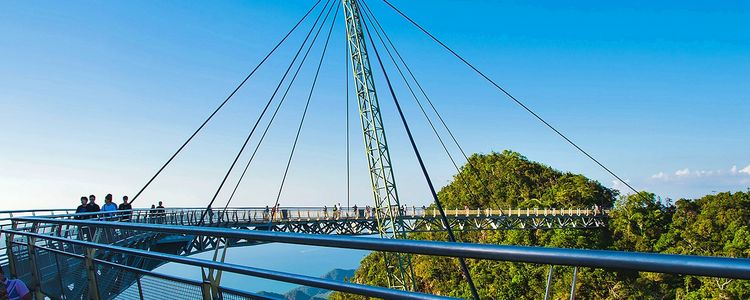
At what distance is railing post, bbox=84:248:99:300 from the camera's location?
377cm

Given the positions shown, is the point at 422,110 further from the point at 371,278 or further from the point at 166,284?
the point at 371,278

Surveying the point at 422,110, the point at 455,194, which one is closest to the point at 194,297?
the point at 422,110

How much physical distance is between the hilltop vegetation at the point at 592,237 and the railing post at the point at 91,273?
92.6ft

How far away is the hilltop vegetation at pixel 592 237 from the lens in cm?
3991

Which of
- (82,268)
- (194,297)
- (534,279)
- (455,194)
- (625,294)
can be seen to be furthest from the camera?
(455,194)

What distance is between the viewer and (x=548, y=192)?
6141 cm

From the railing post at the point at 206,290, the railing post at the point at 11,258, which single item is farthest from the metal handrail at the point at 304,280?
the railing post at the point at 11,258

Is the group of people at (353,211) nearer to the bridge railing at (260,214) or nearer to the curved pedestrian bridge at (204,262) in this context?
the bridge railing at (260,214)

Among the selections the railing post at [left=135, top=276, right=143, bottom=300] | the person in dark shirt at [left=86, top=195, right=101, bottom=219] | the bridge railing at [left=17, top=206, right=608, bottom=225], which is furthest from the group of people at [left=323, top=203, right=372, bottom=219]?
the railing post at [left=135, top=276, right=143, bottom=300]

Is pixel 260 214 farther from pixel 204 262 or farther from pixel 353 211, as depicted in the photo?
pixel 204 262

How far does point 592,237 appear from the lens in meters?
50.9

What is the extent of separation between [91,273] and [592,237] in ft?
173

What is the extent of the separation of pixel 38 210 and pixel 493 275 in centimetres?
3937

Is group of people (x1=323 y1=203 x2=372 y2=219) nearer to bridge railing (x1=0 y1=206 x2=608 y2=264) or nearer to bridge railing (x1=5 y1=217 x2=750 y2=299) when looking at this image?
bridge railing (x1=0 y1=206 x2=608 y2=264)
